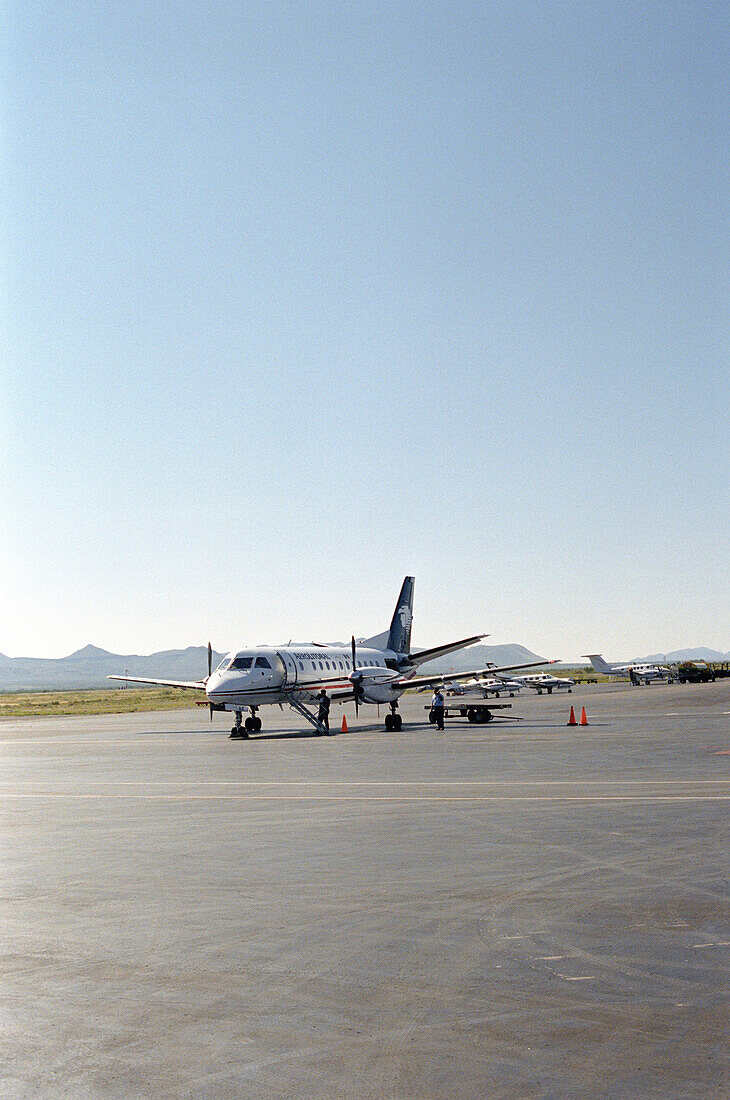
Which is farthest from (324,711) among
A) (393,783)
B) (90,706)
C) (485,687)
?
(90,706)

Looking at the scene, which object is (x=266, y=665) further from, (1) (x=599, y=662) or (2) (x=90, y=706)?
(1) (x=599, y=662)

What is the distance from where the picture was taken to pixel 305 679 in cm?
4653

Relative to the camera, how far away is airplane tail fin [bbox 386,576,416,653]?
60562 millimetres

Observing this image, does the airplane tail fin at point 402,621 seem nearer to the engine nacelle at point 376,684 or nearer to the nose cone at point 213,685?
the engine nacelle at point 376,684

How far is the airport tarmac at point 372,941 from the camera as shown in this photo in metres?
6.23

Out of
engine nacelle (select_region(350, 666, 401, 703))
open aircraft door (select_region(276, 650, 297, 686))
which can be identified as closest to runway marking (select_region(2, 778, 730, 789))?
open aircraft door (select_region(276, 650, 297, 686))

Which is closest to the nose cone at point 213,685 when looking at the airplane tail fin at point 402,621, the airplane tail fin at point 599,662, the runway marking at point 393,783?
the runway marking at point 393,783

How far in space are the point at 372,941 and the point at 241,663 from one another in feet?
116

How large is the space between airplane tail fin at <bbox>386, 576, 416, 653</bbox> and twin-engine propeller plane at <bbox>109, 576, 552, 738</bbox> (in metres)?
5.11

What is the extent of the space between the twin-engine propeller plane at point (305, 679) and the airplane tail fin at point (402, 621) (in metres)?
5.11

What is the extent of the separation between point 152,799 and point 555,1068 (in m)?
15.5

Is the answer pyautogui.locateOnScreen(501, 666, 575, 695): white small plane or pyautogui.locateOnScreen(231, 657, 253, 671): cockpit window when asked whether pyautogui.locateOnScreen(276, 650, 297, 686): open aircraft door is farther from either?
pyautogui.locateOnScreen(501, 666, 575, 695): white small plane

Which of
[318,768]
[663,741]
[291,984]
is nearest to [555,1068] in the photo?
[291,984]

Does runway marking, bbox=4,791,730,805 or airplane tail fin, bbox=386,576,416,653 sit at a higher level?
airplane tail fin, bbox=386,576,416,653
